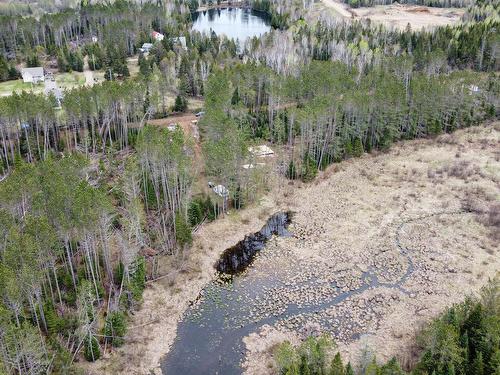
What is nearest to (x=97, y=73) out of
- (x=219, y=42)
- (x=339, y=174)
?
(x=219, y=42)

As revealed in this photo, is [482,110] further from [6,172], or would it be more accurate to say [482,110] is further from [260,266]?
[6,172]

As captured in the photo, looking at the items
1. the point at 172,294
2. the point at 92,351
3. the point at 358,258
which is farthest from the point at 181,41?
the point at 92,351

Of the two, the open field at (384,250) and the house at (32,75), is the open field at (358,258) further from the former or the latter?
the house at (32,75)

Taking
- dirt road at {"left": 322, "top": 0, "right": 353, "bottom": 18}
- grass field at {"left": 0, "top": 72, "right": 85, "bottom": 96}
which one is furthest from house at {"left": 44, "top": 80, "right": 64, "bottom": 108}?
dirt road at {"left": 322, "top": 0, "right": 353, "bottom": 18}

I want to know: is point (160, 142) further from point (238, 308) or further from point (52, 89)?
point (52, 89)

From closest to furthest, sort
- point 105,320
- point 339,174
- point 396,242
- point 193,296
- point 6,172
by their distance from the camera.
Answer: point 105,320 → point 193,296 → point 396,242 → point 6,172 → point 339,174

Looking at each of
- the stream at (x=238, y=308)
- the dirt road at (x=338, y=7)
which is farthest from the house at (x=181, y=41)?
the stream at (x=238, y=308)
